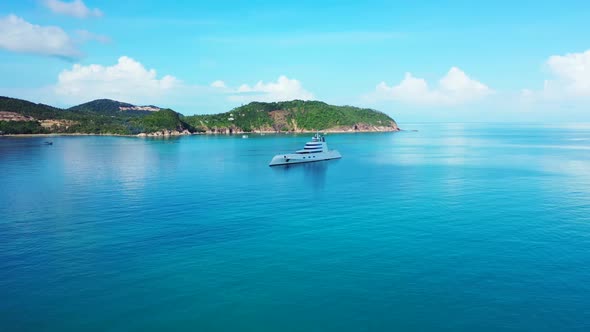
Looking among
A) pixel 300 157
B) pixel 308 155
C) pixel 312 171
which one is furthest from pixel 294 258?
pixel 308 155

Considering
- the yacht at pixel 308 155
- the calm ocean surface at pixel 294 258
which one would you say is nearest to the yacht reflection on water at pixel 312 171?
the yacht at pixel 308 155

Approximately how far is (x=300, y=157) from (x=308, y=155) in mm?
3996

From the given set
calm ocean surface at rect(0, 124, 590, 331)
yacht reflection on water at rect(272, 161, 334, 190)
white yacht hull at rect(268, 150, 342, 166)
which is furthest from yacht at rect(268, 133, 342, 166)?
calm ocean surface at rect(0, 124, 590, 331)

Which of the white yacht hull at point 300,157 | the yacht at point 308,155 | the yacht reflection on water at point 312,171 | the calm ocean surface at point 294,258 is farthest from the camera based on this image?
the yacht at point 308,155

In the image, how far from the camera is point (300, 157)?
407ft

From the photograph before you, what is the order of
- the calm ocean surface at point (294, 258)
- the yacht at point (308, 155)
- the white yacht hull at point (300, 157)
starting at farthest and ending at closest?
the yacht at point (308, 155) < the white yacht hull at point (300, 157) < the calm ocean surface at point (294, 258)

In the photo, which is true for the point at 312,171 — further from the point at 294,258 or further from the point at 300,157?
the point at 294,258

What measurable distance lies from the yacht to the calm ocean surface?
42.8 metres

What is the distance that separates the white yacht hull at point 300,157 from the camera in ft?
384

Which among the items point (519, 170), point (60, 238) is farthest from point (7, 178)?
point (519, 170)

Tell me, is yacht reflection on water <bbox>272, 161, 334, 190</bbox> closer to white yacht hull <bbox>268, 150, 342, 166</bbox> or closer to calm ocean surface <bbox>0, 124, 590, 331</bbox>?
white yacht hull <bbox>268, 150, 342, 166</bbox>

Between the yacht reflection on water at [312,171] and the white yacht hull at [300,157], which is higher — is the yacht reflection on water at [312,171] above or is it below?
below

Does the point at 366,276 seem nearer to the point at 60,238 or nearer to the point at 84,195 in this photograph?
the point at 60,238

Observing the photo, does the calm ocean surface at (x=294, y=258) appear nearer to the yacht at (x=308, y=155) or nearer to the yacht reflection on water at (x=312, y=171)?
the yacht reflection on water at (x=312, y=171)
